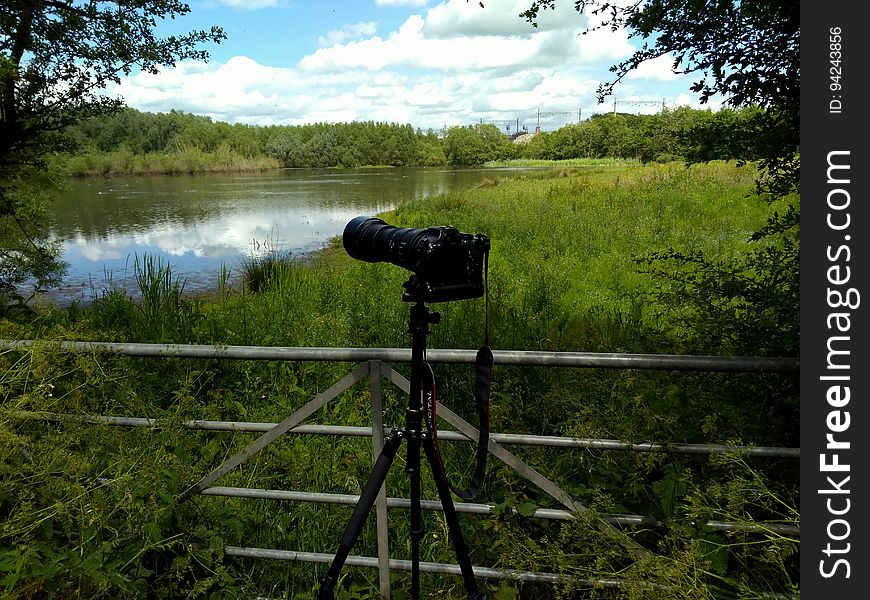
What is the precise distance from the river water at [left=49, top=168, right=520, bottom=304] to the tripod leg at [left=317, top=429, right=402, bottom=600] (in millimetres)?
6027

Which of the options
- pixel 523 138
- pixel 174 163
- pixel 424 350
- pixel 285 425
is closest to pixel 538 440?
pixel 424 350

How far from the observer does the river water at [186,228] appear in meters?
10.9

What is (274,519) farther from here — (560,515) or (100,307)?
(100,307)

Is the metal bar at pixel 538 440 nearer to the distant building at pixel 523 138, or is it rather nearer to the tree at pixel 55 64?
the tree at pixel 55 64

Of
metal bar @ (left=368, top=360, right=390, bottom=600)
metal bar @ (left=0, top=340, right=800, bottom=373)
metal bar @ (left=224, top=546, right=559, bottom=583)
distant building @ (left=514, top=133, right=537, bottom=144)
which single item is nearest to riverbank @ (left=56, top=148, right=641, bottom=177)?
metal bar @ (left=0, top=340, right=800, bottom=373)

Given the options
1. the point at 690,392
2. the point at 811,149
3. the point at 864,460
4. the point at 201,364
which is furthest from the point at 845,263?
the point at 201,364

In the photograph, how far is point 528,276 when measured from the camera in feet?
23.6

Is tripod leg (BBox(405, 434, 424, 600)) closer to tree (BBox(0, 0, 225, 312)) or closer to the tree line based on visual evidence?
tree (BBox(0, 0, 225, 312))

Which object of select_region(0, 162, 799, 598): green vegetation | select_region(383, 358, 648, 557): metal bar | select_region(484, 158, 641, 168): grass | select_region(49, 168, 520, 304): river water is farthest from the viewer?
select_region(484, 158, 641, 168): grass

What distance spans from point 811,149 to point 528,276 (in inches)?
232

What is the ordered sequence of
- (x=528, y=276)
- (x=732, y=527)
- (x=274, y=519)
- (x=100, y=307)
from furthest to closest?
(x=528, y=276)
(x=100, y=307)
(x=274, y=519)
(x=732, y=527)

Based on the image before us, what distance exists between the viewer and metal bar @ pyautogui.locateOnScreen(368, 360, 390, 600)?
1801 mm

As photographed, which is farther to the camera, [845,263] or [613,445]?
[613,445]

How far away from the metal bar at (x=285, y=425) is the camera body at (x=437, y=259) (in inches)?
17.3
